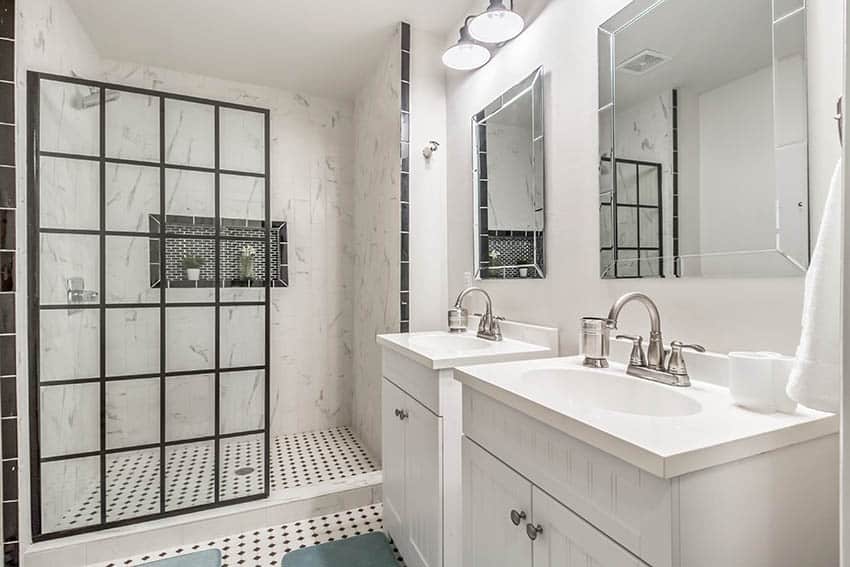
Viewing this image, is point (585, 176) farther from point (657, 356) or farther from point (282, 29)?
point (282, 29)

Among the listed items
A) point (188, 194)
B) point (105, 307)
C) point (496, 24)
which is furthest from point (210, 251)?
point (496, 24)

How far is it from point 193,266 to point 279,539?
1302mm

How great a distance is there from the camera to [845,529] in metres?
0.48

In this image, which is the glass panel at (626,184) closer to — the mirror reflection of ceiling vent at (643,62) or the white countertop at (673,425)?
the mirror reflection of ceiling vent at (643,62)

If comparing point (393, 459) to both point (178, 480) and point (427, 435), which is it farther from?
point (178, 480)

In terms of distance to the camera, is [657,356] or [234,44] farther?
[234,44]

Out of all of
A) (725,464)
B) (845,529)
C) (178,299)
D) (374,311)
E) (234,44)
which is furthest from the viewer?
(374,311)


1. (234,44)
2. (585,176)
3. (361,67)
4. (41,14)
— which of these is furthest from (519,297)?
(41,14)

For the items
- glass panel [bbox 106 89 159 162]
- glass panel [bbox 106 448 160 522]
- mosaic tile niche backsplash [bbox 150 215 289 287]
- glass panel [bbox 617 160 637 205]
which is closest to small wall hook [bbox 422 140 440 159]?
mosaic tile niche backsplash [bbox 150 215 289 287]

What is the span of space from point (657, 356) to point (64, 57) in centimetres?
283

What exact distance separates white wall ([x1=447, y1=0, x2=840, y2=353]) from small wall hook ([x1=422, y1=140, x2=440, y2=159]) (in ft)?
1.03

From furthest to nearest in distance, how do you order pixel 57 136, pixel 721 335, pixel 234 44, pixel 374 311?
pixel 374 311 < pixel 234 44 < pixel 57 136 < pixel 721 335

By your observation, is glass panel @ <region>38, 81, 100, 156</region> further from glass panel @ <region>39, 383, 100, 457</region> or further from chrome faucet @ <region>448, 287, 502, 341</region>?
chrome faucet @ <region>448, 287, 502, 341</region>

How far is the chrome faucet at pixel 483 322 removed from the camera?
1763 millimetres
